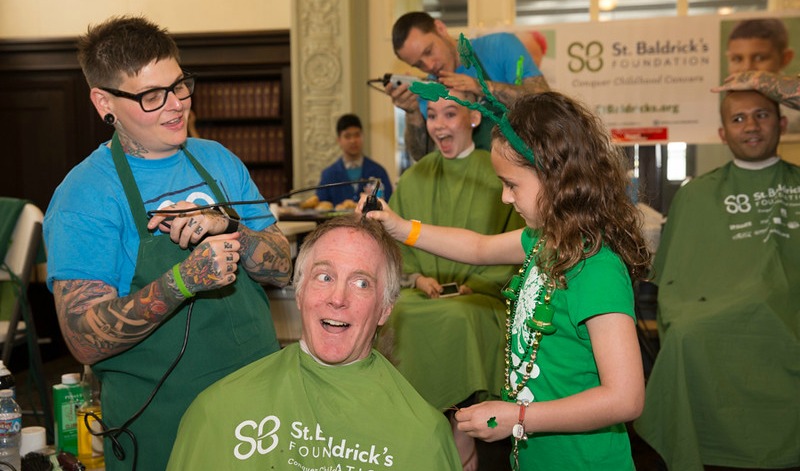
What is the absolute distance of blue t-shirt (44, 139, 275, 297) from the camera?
1825 millimetres

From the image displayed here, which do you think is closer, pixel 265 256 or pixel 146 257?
pixel 146 257

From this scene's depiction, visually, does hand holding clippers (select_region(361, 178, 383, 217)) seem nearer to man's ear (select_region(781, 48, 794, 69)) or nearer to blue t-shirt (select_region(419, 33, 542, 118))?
blue t-shirt (select_region(419, 33, 542, 118))

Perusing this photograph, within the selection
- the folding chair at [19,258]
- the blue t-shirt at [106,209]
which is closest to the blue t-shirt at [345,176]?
the folding chair at [19,258]

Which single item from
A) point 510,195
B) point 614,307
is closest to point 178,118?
point 510,195

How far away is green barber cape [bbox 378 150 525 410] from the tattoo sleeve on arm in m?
1.37

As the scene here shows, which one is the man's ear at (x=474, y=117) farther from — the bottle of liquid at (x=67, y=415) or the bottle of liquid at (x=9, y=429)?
the bottle of liquid at (x=9, y=429)

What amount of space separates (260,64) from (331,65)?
3.34ft

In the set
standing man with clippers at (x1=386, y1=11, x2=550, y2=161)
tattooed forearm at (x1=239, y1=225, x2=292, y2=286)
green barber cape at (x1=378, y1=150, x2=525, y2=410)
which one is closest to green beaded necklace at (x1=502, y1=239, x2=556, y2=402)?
tattooed forearm at (x1=239, y1=225, x2=292, y2=286)

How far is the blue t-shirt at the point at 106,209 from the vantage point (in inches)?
71.9

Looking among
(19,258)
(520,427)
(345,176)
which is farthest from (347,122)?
(520,427)

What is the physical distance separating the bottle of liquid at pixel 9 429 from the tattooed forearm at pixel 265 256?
2.96ft

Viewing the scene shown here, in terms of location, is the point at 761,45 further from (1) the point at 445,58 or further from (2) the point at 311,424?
(2) the point at 311,424

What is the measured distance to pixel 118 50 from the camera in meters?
1.89

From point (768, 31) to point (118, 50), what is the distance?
219 inches
